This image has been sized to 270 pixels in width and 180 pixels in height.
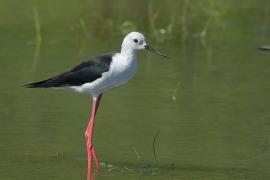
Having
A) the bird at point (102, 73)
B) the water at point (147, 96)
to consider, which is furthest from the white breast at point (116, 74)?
the water at point (147, 96)

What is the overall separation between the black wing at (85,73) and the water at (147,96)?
0.71m

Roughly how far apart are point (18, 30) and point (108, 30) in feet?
5.58

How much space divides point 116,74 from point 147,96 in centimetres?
311

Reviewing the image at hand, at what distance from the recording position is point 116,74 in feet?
29.9

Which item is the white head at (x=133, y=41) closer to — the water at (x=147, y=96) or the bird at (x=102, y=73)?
the bird at (x=102, y=73)

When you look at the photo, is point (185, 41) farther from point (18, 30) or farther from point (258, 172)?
point (258, 172)

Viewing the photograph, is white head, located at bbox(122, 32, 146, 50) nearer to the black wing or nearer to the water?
the black wing

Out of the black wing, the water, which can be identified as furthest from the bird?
the water

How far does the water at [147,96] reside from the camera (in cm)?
911

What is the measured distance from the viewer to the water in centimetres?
911

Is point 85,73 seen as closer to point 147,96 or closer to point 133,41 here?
point 133,41

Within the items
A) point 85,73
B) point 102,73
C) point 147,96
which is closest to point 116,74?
point 102,73

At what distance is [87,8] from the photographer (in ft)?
64.1

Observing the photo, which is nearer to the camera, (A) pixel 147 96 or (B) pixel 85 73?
(B) pixel 85 73
